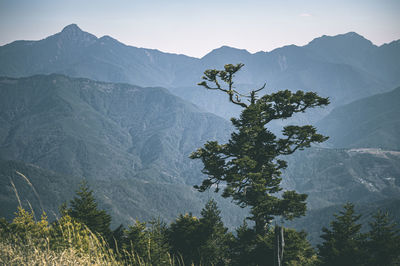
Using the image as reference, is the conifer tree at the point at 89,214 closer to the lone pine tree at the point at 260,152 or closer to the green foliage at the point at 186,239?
the green foliage at the point at 186,239

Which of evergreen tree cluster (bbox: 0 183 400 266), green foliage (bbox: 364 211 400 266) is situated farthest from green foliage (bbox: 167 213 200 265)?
green foliage (bbox: 364 211 400 266)

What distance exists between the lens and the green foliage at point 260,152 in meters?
18.2

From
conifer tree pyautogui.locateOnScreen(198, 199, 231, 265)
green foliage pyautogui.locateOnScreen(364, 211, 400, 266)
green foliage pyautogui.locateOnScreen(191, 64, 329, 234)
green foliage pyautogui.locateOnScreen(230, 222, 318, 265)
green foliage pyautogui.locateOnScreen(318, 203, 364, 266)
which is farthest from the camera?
conifer tree pyautogui.locateOnScreen(198, 199, 231, 265)

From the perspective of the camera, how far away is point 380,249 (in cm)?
2167

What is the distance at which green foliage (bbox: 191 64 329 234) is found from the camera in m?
18.2

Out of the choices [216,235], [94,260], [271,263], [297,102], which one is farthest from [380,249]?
[94,260]

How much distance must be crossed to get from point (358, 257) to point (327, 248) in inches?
109

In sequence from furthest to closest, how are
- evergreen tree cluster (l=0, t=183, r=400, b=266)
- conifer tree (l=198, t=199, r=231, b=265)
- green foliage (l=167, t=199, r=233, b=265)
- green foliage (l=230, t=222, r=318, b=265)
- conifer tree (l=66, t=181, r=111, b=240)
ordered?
conifer tree (l=66, t=181, r=111, b=240) < green foliage (l=167, t=199, r=233, b=265) < conifer tree (l=198, t=199, r=231, b=265) < evergreen tree cluster (l=0, t=183, r=400, b=266) < green foliage (l=230, t=222, r=318, b=265)

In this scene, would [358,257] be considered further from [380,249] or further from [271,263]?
[271,263]

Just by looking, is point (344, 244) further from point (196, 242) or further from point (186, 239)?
point (186, 239)

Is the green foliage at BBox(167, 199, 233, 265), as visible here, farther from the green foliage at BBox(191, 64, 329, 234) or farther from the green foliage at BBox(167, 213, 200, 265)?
the green foliage at BBox(191, 64, 329, 234)

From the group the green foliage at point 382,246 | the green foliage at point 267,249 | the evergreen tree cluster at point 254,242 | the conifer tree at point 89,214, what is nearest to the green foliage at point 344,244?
the evergreen tree cluster at point 254,242

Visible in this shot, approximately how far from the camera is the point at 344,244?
23.5m

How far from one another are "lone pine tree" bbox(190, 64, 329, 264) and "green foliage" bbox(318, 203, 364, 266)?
22.2 feet
